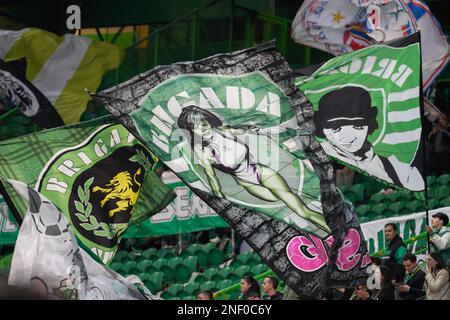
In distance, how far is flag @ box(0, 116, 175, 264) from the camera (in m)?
12.6

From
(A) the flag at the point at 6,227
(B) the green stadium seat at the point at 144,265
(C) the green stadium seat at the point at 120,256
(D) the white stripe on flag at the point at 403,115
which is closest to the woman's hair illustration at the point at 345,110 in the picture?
(D) the white stripe on flag at the point at 403,115

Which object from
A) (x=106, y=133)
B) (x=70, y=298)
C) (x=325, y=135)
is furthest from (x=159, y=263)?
(x=70, y=298)

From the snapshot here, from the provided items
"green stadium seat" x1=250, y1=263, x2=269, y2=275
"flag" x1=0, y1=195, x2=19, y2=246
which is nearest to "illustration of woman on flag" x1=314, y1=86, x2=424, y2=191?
"green stadium seat" x1=250, y1=263, x2=269, y2=275

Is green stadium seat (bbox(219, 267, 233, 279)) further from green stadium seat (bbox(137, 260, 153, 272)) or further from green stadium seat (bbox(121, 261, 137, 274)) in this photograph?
green stadium seat (bbox(121, 261, 137, 274))

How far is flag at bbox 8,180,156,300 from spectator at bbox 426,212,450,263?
3.49m

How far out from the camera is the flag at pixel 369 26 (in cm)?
1623

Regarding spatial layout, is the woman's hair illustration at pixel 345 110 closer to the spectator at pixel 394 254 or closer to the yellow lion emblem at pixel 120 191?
the spectator at pixel 394 254

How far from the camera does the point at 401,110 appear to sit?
1269 cm

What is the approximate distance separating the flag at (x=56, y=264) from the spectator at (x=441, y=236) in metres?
3.49

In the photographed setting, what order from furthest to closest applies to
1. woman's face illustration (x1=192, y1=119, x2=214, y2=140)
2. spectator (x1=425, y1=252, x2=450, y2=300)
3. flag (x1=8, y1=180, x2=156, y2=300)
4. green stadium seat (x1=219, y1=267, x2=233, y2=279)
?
green stadium seat (x1=219, y1=267, x2=233, y2=279) < woman's face illustration (x1=192, y1=119, x2=214, y2=140) < spectator (x1=425, y1=252, x2=450, y2=300) < flag (x1=8, y1=180, x2=156, y2=300)

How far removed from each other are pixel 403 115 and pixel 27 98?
7.39 m

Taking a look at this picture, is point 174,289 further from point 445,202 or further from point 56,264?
point 56,264

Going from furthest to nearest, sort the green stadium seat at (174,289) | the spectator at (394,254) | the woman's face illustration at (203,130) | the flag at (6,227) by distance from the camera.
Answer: the flag at (6,227) → the green stadium seat at (174,289) → the spectator at (394,254) → the woman's face illustration at (203,130)
